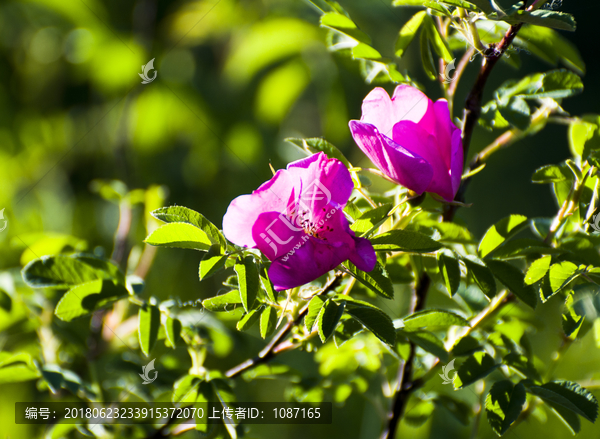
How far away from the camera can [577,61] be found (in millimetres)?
442

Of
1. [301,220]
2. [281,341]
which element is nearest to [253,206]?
[301,220]

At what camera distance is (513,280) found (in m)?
0.37

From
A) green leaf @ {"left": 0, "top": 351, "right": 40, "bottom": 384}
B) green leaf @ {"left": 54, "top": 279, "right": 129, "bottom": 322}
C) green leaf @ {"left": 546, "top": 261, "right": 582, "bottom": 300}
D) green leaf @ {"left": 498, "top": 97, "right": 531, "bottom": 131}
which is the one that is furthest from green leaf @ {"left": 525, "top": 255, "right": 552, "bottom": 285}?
green leaf @ {"left": 0, "top": 351, "right": 40, "bottom": 384}

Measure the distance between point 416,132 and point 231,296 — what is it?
0.17 metres

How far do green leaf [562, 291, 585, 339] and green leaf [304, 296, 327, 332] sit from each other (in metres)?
0.18

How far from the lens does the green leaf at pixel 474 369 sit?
372mm

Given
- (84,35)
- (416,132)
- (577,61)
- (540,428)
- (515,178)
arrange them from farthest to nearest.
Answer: (515,178) < (84,35) < (540,428) < (577,61) < (416,132)

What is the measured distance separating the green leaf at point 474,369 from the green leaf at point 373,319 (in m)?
0.09

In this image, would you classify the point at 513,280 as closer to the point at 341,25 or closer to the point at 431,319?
the point at 431,319

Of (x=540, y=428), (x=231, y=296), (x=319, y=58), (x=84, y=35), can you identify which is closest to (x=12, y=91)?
(x=84, y=35)

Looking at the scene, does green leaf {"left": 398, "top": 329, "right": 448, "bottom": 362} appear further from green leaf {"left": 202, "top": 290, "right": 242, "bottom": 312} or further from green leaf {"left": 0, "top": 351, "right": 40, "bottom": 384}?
green leaf {"left": 0, "top": 351, "right": 40, "bottom": 384}

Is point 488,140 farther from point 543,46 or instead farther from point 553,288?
point 553,288

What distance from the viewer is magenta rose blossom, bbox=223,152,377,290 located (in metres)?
0.29

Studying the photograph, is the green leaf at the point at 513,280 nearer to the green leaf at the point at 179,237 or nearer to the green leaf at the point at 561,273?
the green leaf at the point at 561,273
